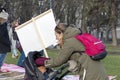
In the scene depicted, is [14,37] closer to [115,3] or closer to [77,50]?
[77,50]

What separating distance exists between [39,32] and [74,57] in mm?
4880

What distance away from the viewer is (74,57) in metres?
5.81

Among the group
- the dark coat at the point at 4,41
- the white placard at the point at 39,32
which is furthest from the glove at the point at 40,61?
the dark coat at the point at 4,41

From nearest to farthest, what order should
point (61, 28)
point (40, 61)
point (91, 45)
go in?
1. point (91, 45)
2. point (61, 28)
3. point (40, 61)

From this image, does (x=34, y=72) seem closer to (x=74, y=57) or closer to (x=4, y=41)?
(x=74, y=57)

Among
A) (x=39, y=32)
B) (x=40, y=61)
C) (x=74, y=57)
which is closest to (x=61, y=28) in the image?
(x=74, y=57)

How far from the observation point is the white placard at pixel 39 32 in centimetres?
1001

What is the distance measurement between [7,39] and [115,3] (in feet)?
108

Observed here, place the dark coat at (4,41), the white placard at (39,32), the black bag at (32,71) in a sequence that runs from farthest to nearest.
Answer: the dark coat at (4,41) → the white placard at (39,32) → the black bag at (32,71)

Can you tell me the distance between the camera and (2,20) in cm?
1238

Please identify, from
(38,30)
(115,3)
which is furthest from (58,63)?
(115,3)

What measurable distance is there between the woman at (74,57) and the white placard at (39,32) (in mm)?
4117

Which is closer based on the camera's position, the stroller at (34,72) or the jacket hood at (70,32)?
the jacket hood at (70,32)

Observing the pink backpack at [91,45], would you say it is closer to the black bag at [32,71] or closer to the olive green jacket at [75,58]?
the olive green jacket at [75,58]
